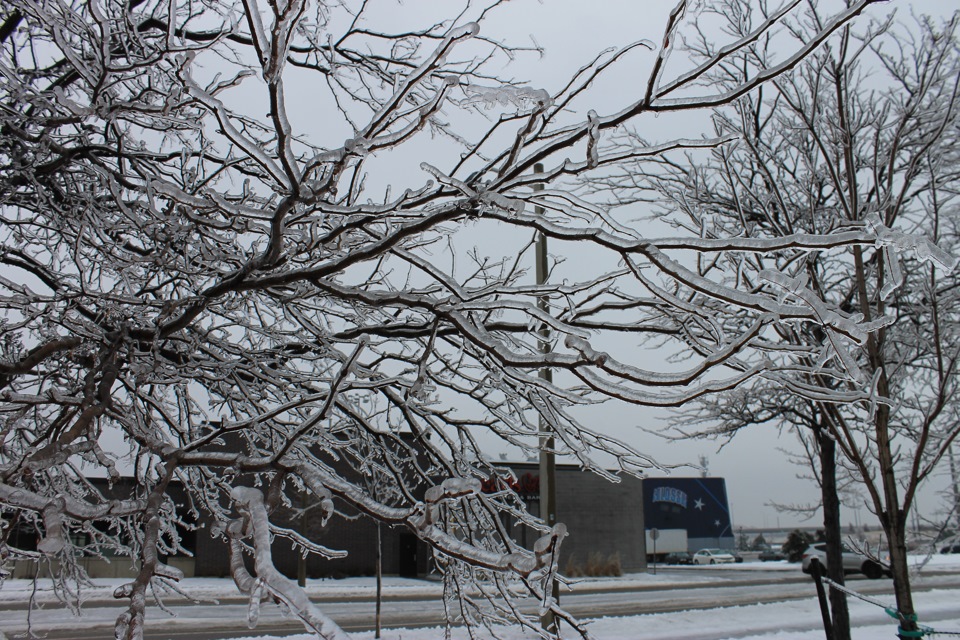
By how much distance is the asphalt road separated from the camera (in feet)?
40.3

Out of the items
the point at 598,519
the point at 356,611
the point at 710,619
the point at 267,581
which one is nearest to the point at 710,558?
the point at 598,519

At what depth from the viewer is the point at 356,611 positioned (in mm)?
15062

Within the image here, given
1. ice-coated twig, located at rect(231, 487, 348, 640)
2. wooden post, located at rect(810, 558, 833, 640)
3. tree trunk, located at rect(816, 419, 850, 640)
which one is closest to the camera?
ice-coated twig, located at rect(231, 487, 348, 640)

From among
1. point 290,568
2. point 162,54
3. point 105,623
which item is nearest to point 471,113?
point 162,54

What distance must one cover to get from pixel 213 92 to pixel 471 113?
1.16 meters

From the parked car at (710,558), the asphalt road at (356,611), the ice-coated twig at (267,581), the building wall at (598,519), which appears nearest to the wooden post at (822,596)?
the ice-coated twig at (267,581)

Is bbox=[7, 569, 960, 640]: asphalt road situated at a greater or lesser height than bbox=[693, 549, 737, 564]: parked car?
greater

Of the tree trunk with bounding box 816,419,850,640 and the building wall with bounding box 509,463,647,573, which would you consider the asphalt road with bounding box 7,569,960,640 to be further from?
the building wall with bounding box 509,463,647,573

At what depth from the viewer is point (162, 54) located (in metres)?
2.22

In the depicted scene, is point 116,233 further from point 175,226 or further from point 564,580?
point 564,580

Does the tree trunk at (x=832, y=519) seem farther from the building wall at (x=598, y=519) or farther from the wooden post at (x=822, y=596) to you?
the building wall at (x=598, y=519)

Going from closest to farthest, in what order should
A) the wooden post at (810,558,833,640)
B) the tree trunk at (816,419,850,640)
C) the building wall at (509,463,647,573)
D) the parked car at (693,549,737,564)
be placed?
the wooden post at (810,558,833,640), the tree trunk at (816,419,850,640), the building wall at (509,463,647,573), the parked car at (693,549,737,564)

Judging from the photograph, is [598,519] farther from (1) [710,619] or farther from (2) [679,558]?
(1) [710,619]

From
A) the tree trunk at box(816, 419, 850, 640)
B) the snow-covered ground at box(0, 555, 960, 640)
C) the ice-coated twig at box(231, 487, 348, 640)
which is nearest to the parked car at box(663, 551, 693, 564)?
the snow-covered ground at box(0, 555, 960, 640)
